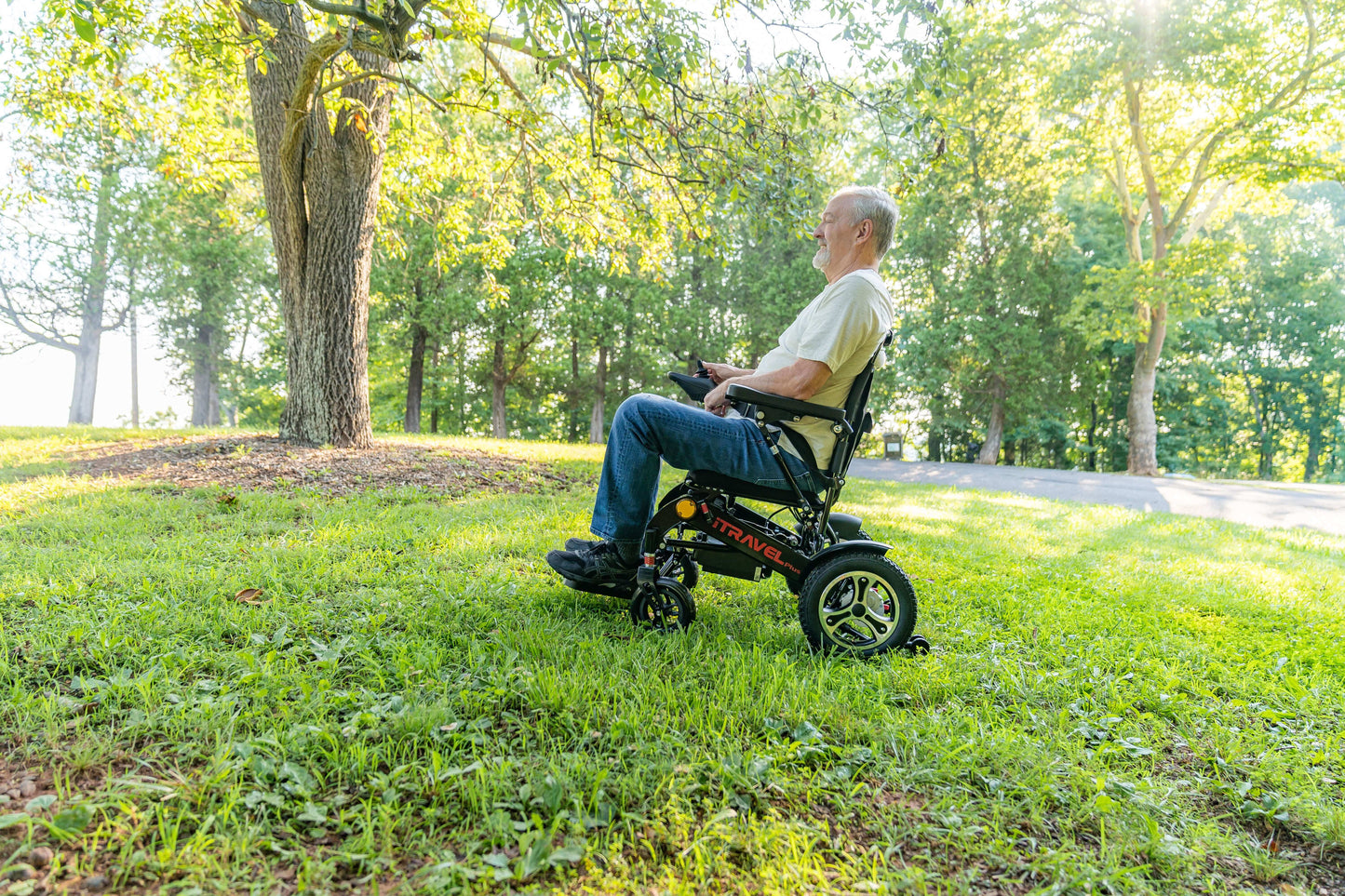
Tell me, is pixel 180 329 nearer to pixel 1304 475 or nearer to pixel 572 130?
pixel 572 130

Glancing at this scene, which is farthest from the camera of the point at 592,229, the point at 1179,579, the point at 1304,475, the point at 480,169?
the point at 1304,475

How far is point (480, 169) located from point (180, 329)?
19.7 meters

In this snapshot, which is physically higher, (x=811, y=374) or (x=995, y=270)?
(x=995, y=270)

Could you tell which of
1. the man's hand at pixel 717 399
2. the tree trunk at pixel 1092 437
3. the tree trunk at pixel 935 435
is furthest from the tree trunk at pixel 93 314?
the tree trunk at pixel 1092 437

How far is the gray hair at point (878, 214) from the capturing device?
271 cm

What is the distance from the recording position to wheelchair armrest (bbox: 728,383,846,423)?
2.49 meters

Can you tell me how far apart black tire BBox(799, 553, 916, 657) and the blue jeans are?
0.37 metres

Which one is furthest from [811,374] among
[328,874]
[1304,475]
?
[1304,475]

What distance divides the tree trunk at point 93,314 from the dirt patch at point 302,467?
17272mm

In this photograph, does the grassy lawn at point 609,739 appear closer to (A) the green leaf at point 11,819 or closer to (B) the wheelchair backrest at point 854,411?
(A) the green leaf at point 11,819

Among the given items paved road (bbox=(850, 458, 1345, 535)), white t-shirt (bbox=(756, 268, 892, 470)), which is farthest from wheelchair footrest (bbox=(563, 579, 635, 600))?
paved road (bbox=(850, 458, 1345, 535))

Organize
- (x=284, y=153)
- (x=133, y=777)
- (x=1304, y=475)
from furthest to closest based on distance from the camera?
(x=1304, y=475)
(x=284, y=153)
(x=133, y=777)

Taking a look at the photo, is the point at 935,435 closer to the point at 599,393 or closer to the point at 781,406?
the point at 599,393

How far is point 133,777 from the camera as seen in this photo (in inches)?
63.4
